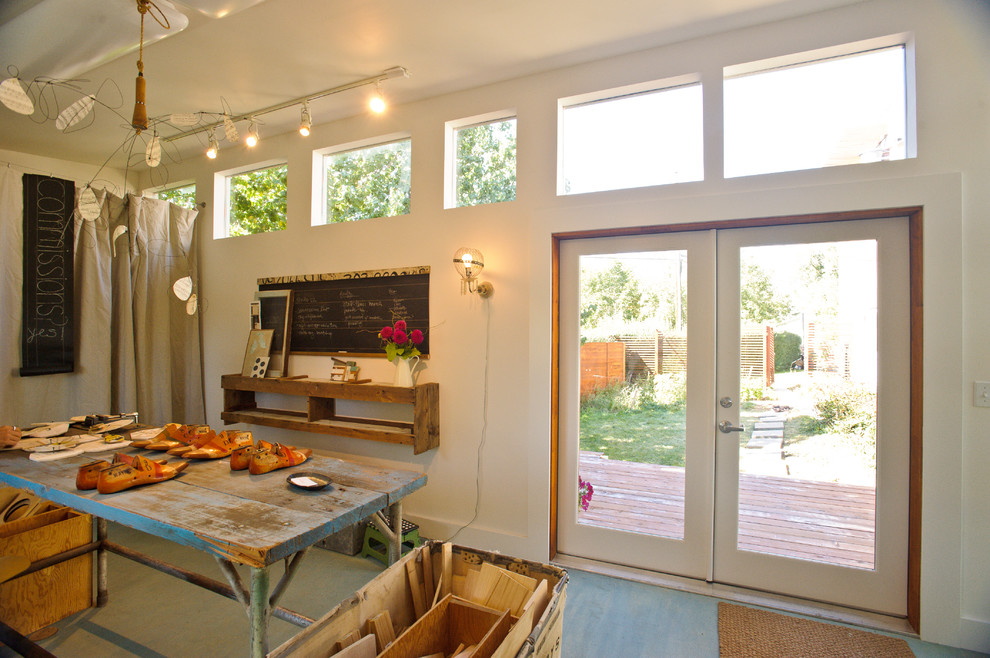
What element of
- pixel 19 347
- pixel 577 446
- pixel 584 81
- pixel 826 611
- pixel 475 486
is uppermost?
pixel 584 81

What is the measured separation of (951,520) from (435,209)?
3.02 metres

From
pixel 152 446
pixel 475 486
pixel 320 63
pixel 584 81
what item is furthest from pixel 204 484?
pixel 584 81

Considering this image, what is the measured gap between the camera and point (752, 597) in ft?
7.76

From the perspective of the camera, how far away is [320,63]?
8.82ft

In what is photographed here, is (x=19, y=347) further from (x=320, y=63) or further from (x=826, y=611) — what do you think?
(x=826, y=611)

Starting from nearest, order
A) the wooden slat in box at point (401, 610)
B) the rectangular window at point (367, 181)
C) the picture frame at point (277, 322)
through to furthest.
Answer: the wooden slat in box at point (401, 610)
the rectangular window at point (367, 181)
the picture frame at point (277, 322)

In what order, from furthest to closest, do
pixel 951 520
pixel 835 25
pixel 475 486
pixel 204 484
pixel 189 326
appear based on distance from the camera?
pixel 189 326, pixel 475 486, pixel 835 25, pixel 951 520, pixel 204 484

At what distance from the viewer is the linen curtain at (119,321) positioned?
10.1 feet

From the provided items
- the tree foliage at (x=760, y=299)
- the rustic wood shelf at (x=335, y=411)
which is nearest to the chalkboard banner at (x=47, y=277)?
the rustic wood shelf at (x=335, y=411)

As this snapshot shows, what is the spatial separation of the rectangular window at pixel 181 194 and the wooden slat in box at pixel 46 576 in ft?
9.38

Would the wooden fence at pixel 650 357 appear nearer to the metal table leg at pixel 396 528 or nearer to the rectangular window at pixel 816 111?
the rectangular window at pixel 816 111

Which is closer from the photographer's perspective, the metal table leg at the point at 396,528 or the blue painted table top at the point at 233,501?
the blue painted table top at the point at 233,501

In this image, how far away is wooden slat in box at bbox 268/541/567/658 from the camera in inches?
38.1

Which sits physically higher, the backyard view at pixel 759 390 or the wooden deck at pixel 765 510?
the backyard view at pixel 759 390
